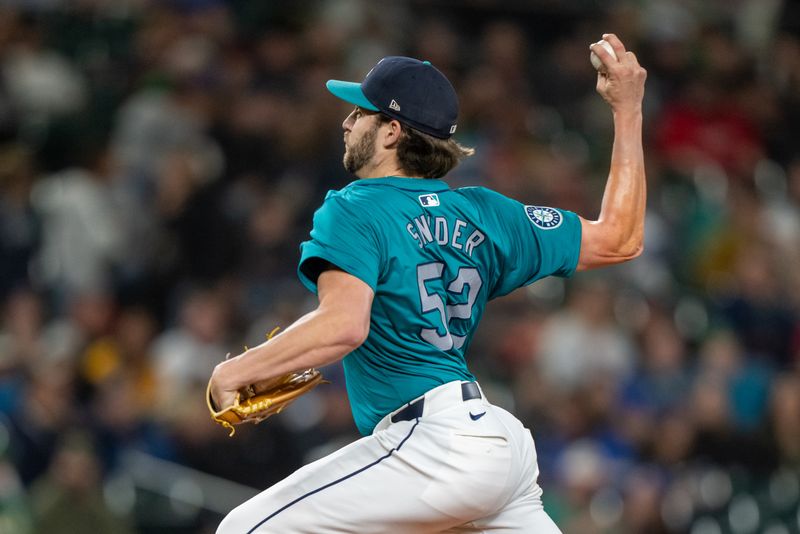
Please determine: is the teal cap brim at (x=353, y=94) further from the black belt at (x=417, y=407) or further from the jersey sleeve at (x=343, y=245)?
the black belt at (x=417, y=407)

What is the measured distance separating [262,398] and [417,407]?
45 centimetres

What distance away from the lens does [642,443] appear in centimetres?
900

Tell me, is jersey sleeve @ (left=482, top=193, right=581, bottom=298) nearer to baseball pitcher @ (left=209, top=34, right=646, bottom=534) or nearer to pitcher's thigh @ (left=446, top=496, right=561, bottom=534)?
baseball pitcher @ (left=209, top=34, right=646, bottom=534)

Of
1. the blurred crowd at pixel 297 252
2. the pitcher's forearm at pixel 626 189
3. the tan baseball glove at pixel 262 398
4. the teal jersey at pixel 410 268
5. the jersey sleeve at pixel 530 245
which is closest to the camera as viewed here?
the tan baseball glove at pixel 262 398

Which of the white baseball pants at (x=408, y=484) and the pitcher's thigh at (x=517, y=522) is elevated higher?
the white baseball pants at (x=408, y=484)

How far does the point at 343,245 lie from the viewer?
356 cm

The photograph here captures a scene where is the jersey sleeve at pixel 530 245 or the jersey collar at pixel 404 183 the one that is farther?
the jersey sleeve at pixel 530 245

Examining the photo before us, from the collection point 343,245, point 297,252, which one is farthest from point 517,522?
point 297,252

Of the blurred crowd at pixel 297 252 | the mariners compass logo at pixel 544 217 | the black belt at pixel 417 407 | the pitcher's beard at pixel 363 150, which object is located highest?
the pitcher's beard at pixel 363 150

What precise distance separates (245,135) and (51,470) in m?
3.36

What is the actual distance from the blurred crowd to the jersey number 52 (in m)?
4.38

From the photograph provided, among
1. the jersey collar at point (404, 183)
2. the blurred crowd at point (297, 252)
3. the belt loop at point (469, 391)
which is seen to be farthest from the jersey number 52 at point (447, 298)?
the blurred crowd at point (297, 252)

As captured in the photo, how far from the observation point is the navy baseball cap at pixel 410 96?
3846 mm

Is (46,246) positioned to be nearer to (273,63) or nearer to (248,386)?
(273,63)
